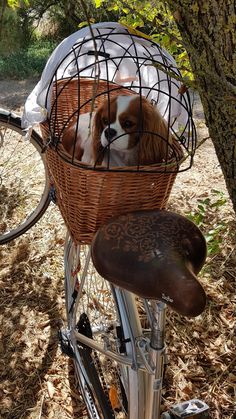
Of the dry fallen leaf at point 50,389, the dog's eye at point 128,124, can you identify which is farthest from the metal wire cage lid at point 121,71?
the dry fallen leaf at point 50,389

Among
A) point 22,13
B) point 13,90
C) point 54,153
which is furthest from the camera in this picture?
point 22,13

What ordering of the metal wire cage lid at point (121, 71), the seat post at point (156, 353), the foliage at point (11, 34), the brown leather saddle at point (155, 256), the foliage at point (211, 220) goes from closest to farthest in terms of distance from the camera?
1. the brown leather saddle at point (155, 256)
2. the seat post at point (156, 353)
3. the metal wire cage lid at point (121, 71)
4. the foliage at point (211, 220)
5. the foliage at point (11, 34)

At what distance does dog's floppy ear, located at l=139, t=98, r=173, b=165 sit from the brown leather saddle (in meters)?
0.36

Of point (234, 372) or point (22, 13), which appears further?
point (22, 13)

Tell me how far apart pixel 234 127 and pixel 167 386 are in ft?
4.10

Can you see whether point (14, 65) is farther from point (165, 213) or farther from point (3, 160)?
point (165, 213)

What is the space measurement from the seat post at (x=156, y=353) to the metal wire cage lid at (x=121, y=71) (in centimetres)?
42

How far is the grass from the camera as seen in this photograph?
720cm

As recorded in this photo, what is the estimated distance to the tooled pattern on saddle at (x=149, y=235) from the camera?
1.16 meters

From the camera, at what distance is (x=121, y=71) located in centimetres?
201

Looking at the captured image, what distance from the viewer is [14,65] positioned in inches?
290

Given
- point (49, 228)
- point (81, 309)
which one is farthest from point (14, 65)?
point (81, 309)

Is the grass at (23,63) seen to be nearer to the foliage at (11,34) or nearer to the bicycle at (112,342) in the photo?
the foliage at (11,34)

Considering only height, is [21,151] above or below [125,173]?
below
